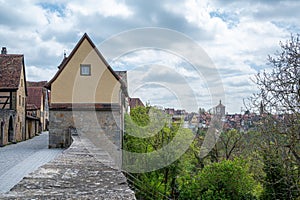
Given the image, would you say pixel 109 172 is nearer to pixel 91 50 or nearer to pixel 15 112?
pixel 91 50

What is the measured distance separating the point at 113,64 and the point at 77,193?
1698cm

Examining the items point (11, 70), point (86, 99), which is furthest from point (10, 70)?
point (86, 99)

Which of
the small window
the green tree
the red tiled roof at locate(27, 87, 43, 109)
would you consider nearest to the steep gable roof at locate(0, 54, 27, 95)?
the small window

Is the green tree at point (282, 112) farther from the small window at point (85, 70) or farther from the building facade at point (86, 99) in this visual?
the small window at point (85, 70)

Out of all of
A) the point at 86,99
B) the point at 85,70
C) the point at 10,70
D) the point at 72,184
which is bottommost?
the point at 72,184

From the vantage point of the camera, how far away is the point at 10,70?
26.0 metres

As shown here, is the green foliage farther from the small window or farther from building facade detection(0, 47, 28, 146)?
building facade detection(0, 47, 28, 146)

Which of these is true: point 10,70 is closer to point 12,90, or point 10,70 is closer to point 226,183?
point 12,90

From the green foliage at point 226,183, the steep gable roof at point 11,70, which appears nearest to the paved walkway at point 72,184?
the green foliage at point 226,183

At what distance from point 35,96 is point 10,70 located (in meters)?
17.4

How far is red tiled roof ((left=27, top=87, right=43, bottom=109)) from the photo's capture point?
42.5 metres

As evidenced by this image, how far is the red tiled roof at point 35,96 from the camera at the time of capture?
42469 millimetres

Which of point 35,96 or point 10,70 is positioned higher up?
point 10,70

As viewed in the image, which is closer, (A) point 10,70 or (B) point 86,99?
(B) point 86,99
